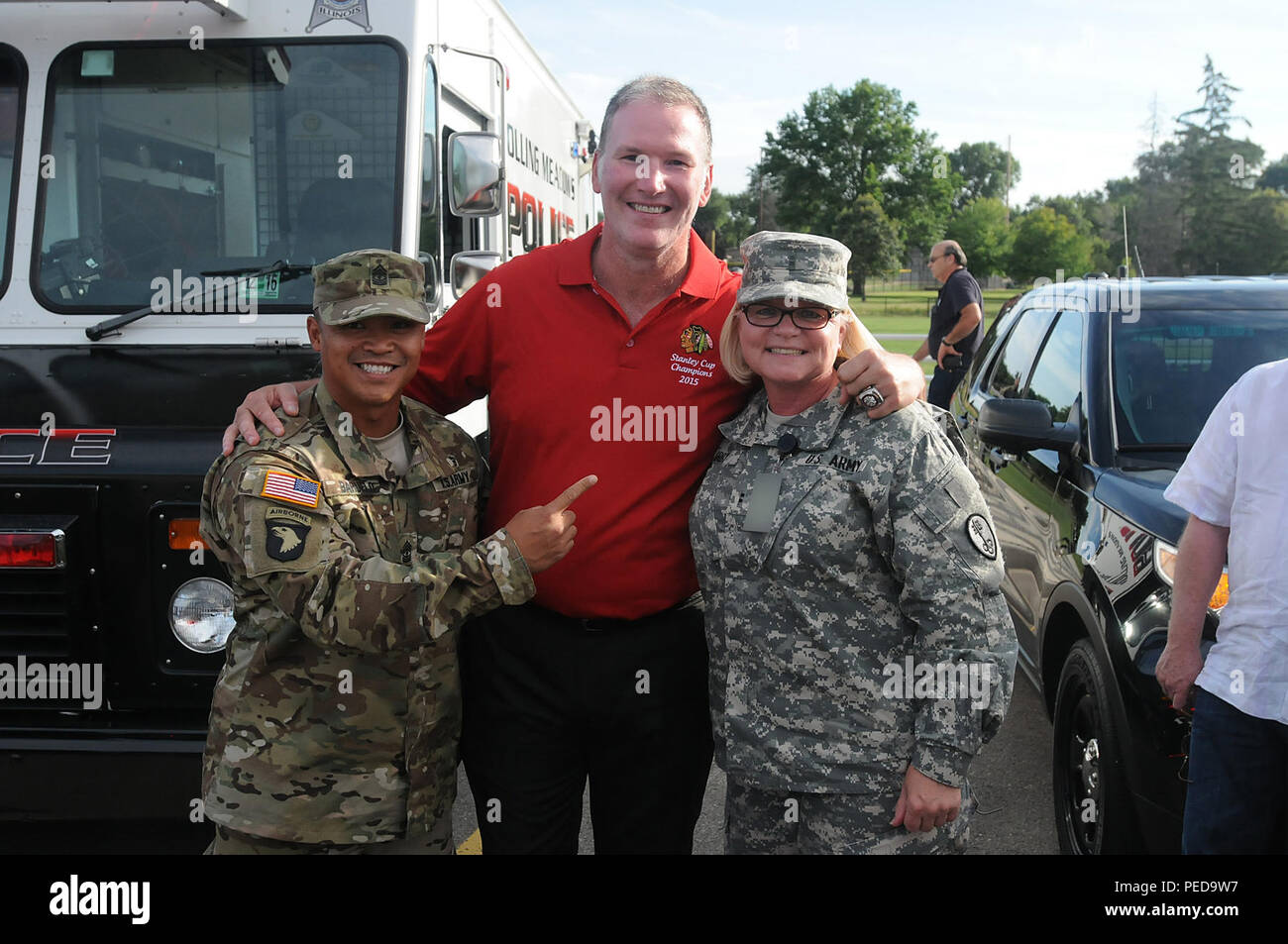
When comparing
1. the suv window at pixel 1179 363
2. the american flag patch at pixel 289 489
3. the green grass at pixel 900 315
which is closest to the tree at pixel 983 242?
the green grass at pixel 900 315

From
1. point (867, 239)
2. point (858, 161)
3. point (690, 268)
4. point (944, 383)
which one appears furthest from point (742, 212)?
point (690, 268)

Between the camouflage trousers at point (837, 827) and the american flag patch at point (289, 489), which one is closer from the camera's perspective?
the american flag patch at point (289, 489)

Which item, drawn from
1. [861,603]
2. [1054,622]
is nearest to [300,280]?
[861,603]

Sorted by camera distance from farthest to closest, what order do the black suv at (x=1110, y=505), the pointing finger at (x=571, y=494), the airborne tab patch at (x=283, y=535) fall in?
1. the black suv at (x=1110, y=505)
2. the pointing finger at (x=571, y=494)
3. the airborne tab patch at (x=283, y=535)

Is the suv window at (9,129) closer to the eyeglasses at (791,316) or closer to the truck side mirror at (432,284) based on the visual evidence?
the truck side mirror at (432,284)

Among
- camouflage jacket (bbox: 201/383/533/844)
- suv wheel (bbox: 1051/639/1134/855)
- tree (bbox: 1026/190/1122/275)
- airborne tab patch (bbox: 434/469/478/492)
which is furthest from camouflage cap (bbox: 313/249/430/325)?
tree (bbox: 1026/190/1122/275)

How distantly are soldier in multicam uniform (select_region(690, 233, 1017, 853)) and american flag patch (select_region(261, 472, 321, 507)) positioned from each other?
31.5 inches

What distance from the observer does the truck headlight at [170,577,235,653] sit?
9.58ft

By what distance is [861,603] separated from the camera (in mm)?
2193

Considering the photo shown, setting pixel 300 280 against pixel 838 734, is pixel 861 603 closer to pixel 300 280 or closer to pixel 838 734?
pixel 838 734

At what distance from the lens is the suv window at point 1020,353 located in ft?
15.9

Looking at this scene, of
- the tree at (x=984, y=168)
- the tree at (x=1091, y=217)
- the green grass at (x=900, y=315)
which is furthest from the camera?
the tree at (x=984, y=168)

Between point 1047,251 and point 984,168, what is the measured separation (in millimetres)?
65768

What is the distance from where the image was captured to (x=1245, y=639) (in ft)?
7.59
